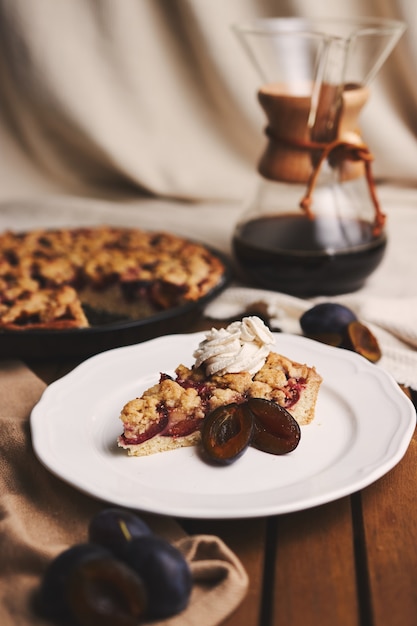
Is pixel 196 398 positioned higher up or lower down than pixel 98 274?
higher up

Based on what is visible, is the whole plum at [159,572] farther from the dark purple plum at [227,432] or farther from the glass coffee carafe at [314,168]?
the glass coffee carafe at [314,168]

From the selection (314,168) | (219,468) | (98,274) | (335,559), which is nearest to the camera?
(335,559)

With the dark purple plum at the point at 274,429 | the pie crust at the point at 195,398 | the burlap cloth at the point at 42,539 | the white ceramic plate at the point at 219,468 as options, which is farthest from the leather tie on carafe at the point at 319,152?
the burlap cloth at the point at 42,539

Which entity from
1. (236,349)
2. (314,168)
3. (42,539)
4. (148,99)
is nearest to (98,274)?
(314,168)

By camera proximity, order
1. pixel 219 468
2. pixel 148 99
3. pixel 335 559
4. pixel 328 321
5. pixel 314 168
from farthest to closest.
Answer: pixel 148 99 < pixel 314 168 < pixel 328 321 < pixel 219 468 < pixel 335 559

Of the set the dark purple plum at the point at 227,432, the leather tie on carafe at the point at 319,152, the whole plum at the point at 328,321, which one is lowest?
the whole plum at the point at 328,321

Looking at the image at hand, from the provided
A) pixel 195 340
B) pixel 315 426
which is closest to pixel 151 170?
pixel 195 340

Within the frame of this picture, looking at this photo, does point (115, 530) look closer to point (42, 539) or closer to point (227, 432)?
point (42, 539)
